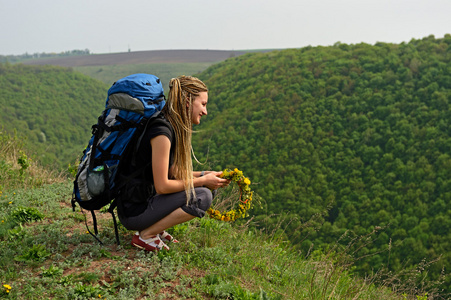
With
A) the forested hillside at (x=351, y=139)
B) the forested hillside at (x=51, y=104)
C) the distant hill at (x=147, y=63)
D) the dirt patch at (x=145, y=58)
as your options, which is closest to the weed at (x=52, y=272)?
the forested hillside at (x=351, y=139)

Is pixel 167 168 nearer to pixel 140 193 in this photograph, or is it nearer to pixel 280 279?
pixel 140 193

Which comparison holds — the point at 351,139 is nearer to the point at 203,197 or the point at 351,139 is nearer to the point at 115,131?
the point at 203,197

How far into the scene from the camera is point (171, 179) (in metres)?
2.94

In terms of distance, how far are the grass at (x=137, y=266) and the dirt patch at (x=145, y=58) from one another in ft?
351

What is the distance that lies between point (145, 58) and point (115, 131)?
120m

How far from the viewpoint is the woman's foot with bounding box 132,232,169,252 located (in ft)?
9.91

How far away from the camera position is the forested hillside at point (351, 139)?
31484 mm

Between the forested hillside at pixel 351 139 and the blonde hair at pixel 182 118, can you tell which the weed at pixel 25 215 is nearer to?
the blonde hair at pixel 182 118

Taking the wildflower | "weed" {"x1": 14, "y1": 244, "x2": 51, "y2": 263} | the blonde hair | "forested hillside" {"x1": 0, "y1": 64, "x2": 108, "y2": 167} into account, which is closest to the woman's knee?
the blonde hair

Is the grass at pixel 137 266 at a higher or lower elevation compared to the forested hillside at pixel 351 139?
higher

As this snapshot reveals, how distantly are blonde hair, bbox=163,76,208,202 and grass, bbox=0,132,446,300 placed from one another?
2.02 feet

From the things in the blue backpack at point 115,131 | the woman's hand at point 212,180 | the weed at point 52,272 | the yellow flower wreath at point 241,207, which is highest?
the blue backpack at point 115,131

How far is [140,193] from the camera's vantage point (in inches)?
111

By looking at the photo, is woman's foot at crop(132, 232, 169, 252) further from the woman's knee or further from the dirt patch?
the dirt patch
